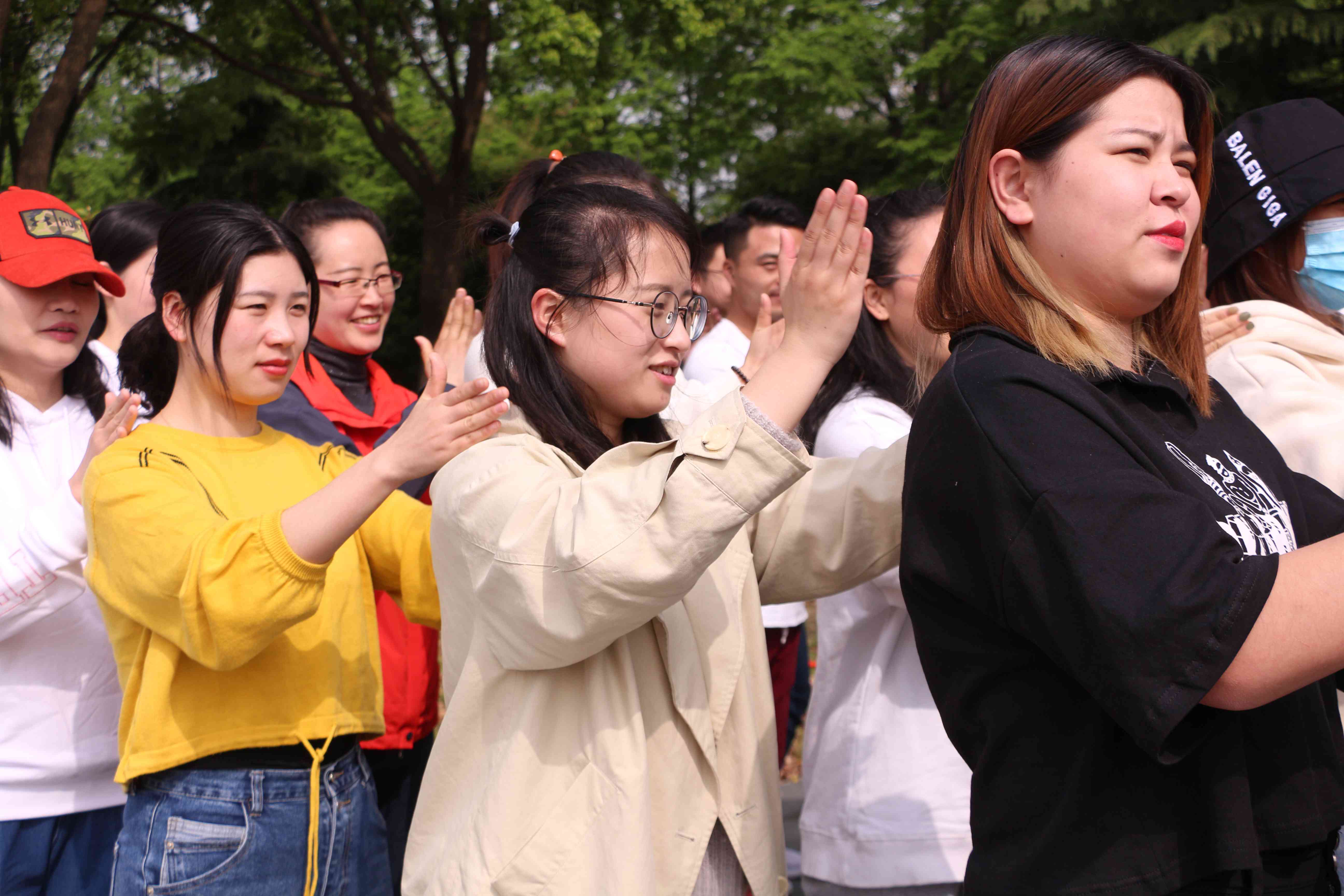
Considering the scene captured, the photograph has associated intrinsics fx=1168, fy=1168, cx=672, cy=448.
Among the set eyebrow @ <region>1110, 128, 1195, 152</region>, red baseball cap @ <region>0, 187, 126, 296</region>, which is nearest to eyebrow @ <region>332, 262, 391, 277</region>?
red baseball cap @ <region>0, 187, 126, 296</region>

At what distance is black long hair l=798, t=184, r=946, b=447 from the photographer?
116 inches

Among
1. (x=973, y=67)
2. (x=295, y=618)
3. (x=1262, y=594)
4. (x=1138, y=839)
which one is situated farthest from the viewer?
(x=973, y=67)

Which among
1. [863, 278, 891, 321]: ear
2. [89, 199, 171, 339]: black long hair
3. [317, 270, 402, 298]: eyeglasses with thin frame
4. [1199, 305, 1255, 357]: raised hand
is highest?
[89, 199, 171, 339]: black long hair

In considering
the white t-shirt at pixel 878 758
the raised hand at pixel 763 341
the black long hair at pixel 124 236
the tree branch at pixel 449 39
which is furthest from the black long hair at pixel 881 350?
the tree branch at pixel 449 39

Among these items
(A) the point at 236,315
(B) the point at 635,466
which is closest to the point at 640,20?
(A) the point at 236,315

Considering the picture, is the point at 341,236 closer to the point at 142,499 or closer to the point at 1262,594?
the point at 142,499

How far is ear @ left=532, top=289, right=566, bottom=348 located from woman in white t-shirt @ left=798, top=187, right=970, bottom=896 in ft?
2.78

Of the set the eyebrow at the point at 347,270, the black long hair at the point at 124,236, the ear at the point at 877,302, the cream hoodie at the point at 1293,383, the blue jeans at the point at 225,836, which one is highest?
the black long hair at the point at 124,236

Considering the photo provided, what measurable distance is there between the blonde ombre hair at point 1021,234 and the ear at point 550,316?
621 millimetres

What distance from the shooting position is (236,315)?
2.50 m

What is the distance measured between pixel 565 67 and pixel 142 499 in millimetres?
9418

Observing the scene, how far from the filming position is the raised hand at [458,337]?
3.27 metres

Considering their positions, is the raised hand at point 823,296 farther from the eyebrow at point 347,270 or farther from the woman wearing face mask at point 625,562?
the eyebrow at point 347,270

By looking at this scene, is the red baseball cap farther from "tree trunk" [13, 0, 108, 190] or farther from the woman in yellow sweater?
"tree trunk" [13, 0, 108, 190]
